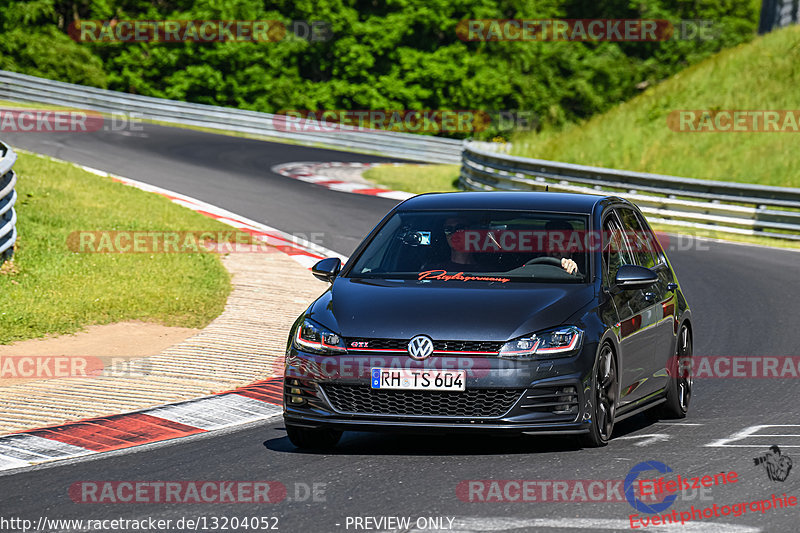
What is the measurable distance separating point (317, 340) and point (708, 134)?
26353 millimetres

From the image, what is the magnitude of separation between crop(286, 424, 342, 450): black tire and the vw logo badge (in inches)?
33.0

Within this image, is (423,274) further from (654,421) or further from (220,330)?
(220,330)

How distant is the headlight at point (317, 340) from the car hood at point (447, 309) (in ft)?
0.15

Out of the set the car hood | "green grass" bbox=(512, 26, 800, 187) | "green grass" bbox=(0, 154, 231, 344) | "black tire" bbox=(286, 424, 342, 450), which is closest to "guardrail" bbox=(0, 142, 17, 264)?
"green grass" bbox=(0, 154, 231, 344)

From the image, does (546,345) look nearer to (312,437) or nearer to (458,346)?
(458,346)

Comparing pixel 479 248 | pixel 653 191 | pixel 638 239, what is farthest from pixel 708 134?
pixel 479 248

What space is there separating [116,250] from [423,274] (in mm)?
9640

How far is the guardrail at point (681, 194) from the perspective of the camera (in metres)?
23.4

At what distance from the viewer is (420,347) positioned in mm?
7219

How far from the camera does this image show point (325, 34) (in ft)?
187

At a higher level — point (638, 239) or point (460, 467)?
point (638, 239)

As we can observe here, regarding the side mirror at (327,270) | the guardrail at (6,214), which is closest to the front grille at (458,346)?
the side mirror at (327,270)

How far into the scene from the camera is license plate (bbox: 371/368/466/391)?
720cm

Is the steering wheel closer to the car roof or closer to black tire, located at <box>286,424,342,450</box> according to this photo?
the car roof
